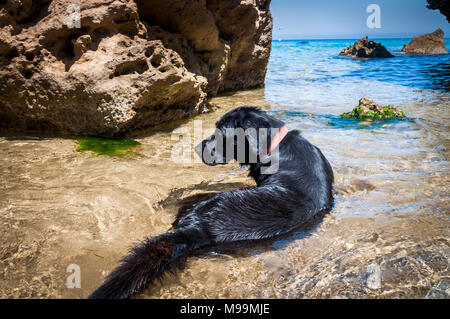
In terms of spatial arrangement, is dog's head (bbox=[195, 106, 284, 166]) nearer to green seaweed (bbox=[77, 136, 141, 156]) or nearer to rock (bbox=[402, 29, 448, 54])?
green seaweed (bbox=[77, 136, 141, 156])

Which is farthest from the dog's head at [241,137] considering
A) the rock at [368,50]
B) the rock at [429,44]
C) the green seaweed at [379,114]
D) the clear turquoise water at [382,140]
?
the rock at [429,44]

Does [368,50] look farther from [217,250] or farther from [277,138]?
[217,250]

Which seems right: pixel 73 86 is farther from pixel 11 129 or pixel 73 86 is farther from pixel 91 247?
pixel 91 247

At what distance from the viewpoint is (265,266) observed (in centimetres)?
190

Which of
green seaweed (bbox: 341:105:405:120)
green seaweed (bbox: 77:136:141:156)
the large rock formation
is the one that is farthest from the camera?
green seaweed (bbox: 341:105:405:120)

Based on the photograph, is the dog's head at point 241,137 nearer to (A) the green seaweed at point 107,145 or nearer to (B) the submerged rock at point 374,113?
(A) the green seaweed at point 107,145

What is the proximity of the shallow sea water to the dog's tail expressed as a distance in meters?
0.08

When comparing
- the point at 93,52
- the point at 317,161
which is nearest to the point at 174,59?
the point at 93,52

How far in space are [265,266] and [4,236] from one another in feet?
6.11

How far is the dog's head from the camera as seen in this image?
9.42ft

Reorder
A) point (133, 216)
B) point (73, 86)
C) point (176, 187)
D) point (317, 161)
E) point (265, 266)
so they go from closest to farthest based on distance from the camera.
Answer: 1. point (265, 266)
2. point (133, 216)
3. point (317, 161)
4. point (176, 187)
5. point (73, 86)

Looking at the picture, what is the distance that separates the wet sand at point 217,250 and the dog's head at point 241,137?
284 millimetres

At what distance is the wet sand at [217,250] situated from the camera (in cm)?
172

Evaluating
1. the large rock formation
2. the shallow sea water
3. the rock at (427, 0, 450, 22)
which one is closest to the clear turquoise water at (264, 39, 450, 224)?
the shallow sea water
